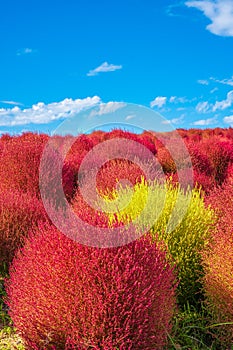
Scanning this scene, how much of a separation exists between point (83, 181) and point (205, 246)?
13.1 feet

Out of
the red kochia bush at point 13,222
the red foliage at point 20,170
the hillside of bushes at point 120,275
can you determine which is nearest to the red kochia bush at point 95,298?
the hillside of bushes at point 120,275

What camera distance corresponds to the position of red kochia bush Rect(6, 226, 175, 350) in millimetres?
3379

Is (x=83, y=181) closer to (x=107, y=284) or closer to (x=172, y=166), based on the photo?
(x=172, y=166)

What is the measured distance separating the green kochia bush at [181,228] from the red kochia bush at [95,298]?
4.45ft

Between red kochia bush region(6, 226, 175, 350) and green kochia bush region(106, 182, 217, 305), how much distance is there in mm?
1357

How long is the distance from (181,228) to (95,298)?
212cm

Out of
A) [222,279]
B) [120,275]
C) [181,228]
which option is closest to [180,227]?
[181,228]

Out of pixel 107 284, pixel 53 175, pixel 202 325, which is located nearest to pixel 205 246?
pixel 202 325

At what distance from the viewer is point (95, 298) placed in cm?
336

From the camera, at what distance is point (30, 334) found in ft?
12.4

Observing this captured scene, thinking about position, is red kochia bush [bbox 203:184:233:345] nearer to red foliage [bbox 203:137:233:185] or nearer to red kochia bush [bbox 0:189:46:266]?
red kochia bush [bbox 0:189:46:266]

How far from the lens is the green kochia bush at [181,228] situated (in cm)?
513

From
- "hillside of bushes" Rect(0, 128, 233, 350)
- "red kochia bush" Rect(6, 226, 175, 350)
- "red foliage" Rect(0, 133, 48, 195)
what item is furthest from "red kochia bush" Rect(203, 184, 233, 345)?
"red foliage" Rect(0, 133, 48, 195)

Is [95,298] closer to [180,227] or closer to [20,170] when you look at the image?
[180,227]
